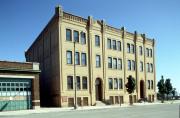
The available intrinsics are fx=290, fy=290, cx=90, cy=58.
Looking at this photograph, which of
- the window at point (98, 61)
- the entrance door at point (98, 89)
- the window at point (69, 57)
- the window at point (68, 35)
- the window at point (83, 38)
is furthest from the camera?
the entrance door at point (98, 89)

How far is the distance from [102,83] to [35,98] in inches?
576

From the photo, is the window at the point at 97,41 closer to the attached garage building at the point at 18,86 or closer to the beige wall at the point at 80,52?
the beige wall at the point at 80,52

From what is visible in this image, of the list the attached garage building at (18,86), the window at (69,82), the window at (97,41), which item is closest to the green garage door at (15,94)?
the attached garage building at (18,86)

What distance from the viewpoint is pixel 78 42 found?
45.8 meters

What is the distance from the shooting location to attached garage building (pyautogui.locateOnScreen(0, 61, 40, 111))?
1407 inches

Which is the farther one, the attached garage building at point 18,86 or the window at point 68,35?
the window at point 68,35

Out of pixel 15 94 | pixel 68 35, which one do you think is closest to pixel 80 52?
pixel 68 35

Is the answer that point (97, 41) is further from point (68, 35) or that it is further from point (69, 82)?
point (69, 82)

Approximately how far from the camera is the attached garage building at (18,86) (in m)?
35.8

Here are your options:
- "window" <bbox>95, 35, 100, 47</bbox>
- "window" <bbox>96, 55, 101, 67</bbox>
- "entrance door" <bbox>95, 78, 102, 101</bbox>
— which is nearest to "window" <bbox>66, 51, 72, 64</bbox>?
"window" <bbox>96, 55, 101, 67</bbox>

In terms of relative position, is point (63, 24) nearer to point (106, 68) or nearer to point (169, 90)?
point (106, 68)

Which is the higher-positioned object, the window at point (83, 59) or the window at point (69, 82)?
the window at point (83, 59)

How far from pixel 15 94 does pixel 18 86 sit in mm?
1095

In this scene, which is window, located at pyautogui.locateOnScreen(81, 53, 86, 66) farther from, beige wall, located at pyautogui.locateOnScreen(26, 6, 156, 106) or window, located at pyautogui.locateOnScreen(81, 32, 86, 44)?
window, located at pyautogui.locateOnScreen(81, 32, 86, 44)
